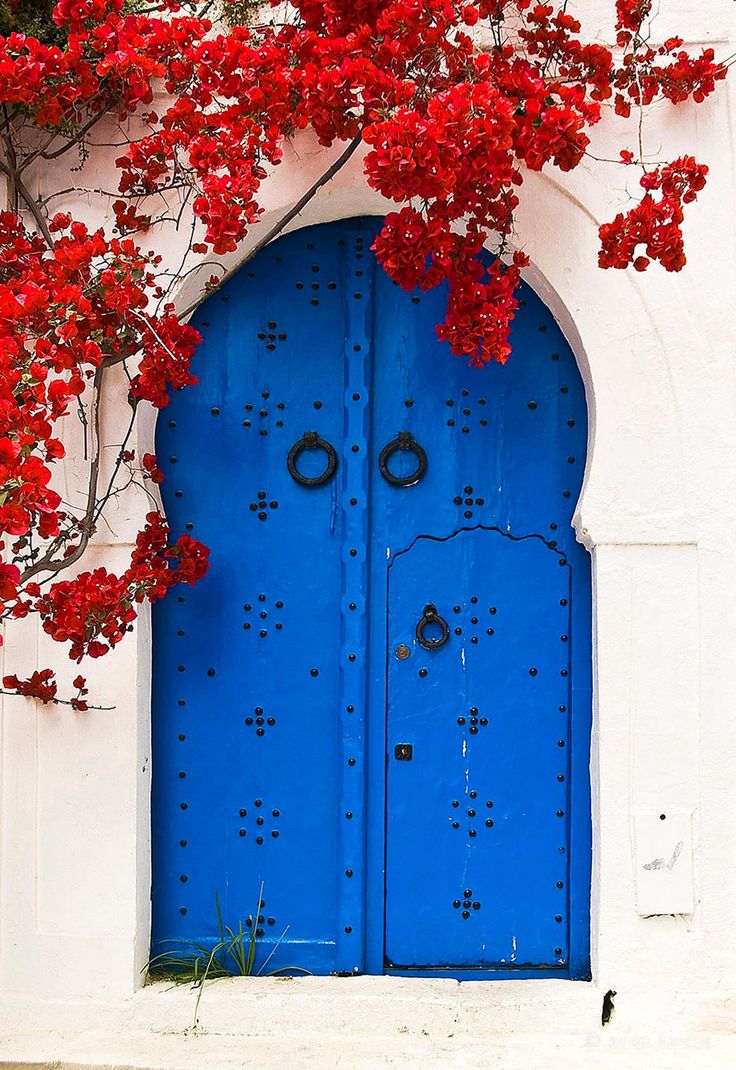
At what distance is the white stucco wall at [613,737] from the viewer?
3045 mm

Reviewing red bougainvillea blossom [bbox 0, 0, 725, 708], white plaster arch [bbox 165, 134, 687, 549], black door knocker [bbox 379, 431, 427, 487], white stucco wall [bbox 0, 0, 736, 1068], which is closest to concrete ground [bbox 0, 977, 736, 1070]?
white stucco wall [bbox 0, 0, 736, 1068]

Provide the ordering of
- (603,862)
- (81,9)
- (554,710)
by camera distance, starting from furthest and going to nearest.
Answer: (554,710) < (603,862) < (81,9)

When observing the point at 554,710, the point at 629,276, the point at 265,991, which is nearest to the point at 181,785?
the point at 265,991

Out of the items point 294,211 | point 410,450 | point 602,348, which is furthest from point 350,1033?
point 294,211

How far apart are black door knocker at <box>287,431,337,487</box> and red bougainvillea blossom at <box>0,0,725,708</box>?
1.46ft

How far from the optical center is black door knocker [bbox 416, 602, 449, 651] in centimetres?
333

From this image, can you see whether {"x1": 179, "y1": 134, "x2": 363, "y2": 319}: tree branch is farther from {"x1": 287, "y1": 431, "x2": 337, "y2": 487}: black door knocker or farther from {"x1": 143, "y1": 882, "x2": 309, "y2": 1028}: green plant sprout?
{"x1": 143, "y1": 882, "x2": 309, "y2": 1028}: green plant sprout

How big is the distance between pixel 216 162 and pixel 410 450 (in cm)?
111

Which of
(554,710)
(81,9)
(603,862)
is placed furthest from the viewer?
(554,710)

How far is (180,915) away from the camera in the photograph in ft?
11.0

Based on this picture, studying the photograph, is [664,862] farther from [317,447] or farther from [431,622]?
[317,447]

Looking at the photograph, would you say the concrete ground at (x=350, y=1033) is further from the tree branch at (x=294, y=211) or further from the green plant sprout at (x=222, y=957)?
the tree branch at (x=294, y=211)

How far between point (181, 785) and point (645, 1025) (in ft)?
5.24

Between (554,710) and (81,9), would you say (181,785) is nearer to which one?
(554,710)
